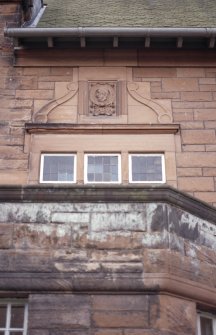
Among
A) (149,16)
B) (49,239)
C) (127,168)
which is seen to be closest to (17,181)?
(127,168)

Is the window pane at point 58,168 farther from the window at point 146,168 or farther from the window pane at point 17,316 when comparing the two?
the window pane at point 17,316

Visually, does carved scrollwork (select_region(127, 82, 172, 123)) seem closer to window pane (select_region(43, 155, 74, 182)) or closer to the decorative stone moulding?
the decorative stone moulding

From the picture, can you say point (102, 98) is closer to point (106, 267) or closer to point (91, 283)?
point (106, 267)

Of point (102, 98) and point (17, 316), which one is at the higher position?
point (102, 98)

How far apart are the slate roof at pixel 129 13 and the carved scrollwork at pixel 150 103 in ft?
4.89

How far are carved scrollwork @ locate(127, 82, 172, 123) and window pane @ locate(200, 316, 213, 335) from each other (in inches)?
167

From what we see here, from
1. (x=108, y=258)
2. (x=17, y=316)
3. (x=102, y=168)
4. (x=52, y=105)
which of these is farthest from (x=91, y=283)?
(x=52, y=105)

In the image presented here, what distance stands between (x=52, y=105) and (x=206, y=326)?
16.6 ft

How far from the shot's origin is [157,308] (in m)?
5.85

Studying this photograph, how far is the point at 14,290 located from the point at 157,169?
4.27m

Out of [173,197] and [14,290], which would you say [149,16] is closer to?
[173,197]

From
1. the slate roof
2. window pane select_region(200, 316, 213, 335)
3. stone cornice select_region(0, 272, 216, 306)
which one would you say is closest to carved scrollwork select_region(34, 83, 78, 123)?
the slate roof

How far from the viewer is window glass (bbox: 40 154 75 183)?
9.53 m

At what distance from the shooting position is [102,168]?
31.6 ft
